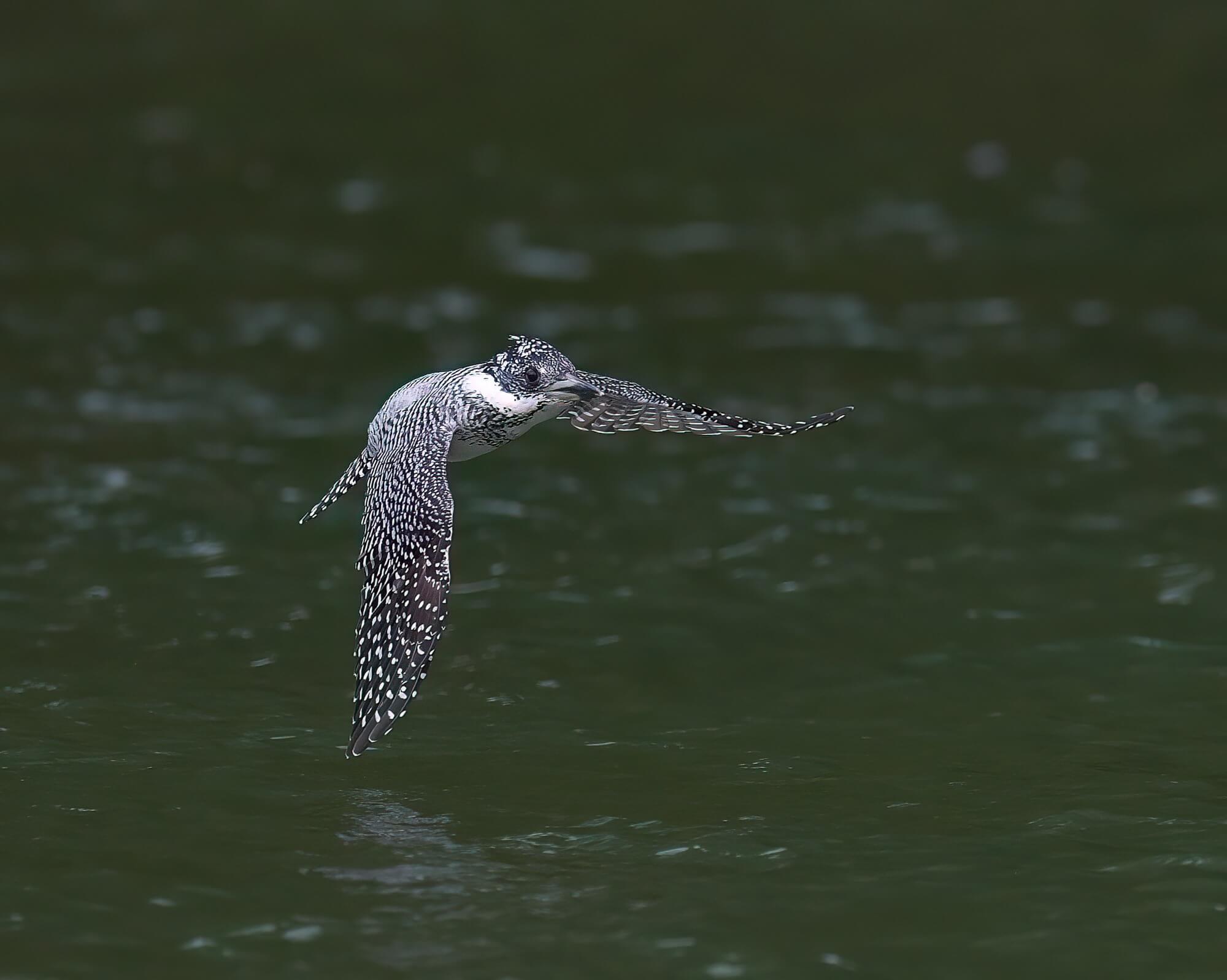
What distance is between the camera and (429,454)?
11883mm

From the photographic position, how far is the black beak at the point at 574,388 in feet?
38.7

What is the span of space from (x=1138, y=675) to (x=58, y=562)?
33.5ft

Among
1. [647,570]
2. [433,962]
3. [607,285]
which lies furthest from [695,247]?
[433,962]

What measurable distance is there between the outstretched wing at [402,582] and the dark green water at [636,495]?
91 cm

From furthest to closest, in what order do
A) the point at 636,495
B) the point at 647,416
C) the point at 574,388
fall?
the point at 636,495 → the point at 647,416 → the point at 574,388

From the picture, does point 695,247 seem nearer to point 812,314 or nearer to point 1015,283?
point 812,314

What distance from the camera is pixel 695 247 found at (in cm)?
3003

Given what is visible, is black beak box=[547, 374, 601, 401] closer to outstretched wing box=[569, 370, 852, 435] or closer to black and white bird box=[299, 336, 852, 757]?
black and white bird box=[299, 336, 852, 757]

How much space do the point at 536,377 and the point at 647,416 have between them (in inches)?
47.7

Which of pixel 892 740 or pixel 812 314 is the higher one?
pixel 812 314

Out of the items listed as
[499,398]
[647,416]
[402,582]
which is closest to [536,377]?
[499,398]

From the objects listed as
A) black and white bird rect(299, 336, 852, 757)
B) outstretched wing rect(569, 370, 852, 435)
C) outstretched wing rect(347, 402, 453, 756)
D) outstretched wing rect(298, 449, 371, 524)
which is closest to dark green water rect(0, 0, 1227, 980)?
outstretched wing rect(347, 402, 453, 756)

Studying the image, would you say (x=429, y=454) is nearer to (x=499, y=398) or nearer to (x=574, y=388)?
(x=499, y=398)

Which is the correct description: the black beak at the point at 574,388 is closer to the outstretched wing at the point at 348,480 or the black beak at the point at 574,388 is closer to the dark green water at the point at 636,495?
the outstretched wing at the point at 348,480
